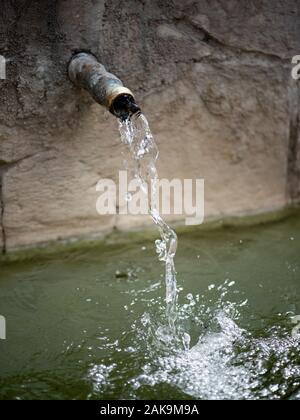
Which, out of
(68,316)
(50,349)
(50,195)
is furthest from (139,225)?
(50,349)

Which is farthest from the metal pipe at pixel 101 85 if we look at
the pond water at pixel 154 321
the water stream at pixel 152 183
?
the pond water at pixel 154 321

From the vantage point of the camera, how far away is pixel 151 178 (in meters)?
3.01

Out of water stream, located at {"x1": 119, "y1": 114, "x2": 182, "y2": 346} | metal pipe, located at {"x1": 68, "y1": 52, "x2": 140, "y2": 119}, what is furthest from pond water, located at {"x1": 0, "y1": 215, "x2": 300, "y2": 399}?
metal pipe, located at {"x1": 68, "y1": 52, "x2": 140, "y2": 119}

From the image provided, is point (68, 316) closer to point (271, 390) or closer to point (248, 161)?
point (271, 390)

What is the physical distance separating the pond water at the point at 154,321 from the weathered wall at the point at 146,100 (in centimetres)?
25

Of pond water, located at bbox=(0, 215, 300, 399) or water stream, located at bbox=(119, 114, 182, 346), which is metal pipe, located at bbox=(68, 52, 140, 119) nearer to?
water stream, located at bbox=(119, 114, 182, 346)

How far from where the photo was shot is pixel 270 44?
2971mm

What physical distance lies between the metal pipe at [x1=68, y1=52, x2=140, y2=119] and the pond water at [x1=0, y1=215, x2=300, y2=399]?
2.72ft

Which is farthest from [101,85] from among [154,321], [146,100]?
[154,321]

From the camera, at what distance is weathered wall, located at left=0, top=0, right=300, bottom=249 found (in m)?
2.67

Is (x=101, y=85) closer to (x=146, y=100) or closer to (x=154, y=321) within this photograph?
(x=146, y=100)

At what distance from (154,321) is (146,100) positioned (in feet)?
3.47

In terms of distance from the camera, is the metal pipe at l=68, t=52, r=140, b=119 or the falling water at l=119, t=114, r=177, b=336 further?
the falling water at l=119, t=114, r=177, b=336
